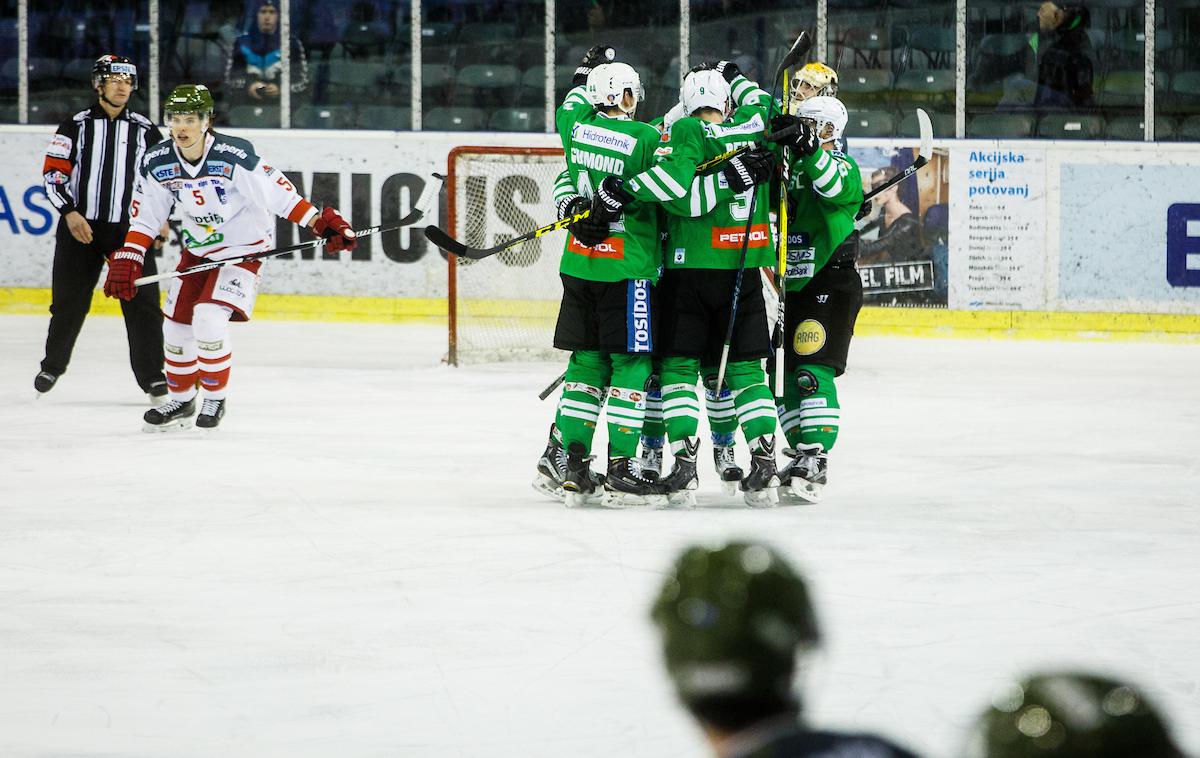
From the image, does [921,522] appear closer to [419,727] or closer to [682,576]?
[419,727]

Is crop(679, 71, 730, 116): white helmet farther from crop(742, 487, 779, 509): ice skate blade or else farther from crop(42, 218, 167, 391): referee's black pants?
crop(42, 218, 167, 391): referee's black pants

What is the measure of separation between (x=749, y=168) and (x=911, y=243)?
5059 mm

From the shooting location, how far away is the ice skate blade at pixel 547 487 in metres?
4.21

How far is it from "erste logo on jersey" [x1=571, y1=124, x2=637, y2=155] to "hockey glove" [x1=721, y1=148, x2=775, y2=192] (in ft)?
0.82

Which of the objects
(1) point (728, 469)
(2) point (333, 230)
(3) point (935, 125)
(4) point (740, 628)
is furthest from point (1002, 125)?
(4) point (740, 628)

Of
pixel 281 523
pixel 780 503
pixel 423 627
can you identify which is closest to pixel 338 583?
pixel 423 627

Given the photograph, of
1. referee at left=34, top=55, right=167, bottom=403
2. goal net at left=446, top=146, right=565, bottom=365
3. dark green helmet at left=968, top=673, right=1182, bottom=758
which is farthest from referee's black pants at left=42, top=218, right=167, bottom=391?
dark green helmet at left=968, top=673, right=1182, bottom=758

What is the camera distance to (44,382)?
6.08 metres

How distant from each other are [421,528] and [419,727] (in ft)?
5.19

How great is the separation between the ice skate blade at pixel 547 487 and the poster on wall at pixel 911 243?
4842 mm

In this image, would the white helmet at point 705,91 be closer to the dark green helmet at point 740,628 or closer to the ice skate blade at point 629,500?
the ice skate blade at point 629,500

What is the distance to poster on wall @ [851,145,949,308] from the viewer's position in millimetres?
8812

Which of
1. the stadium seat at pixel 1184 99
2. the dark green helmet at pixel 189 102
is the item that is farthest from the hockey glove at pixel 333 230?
the stadium seat at pixel 1184 99

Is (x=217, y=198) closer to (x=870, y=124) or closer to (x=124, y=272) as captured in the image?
(x=124, y=272)
